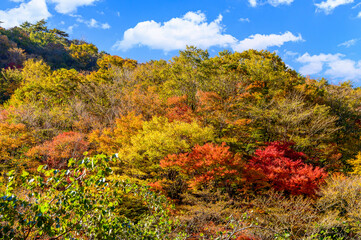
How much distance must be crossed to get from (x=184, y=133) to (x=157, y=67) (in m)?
25.9

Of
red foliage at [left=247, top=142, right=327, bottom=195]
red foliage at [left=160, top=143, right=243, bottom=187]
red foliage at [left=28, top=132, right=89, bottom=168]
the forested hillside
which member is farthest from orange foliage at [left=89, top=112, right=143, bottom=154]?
red foliage at [left=247, top=142, right=327, bottom=195]

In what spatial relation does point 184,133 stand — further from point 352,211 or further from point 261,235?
point 352,211

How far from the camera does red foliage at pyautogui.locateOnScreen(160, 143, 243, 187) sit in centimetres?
1359

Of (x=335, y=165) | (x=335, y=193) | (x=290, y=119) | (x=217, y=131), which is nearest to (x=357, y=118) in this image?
(x=335, y=165)

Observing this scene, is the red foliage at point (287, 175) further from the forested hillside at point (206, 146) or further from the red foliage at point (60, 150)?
the red foliage at point (60, 150)

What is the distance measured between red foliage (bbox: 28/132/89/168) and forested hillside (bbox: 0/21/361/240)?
12cm

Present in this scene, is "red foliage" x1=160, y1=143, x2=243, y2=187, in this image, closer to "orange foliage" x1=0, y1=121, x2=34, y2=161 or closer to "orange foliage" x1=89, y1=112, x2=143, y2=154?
"orange foliage" x1=89, y1=112, x2=143, y2=154

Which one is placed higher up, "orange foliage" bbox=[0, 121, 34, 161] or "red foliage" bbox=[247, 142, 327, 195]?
"red foliage" bbox=[247, 142, 327, 195]

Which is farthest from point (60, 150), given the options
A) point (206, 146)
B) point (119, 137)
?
point (206, 146)

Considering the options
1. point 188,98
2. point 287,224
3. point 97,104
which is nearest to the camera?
point 287,224

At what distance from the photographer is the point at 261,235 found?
1153 centimetres

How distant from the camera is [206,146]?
46.2 feet

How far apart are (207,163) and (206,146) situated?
1.22m

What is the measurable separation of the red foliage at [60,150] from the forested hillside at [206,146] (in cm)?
12
